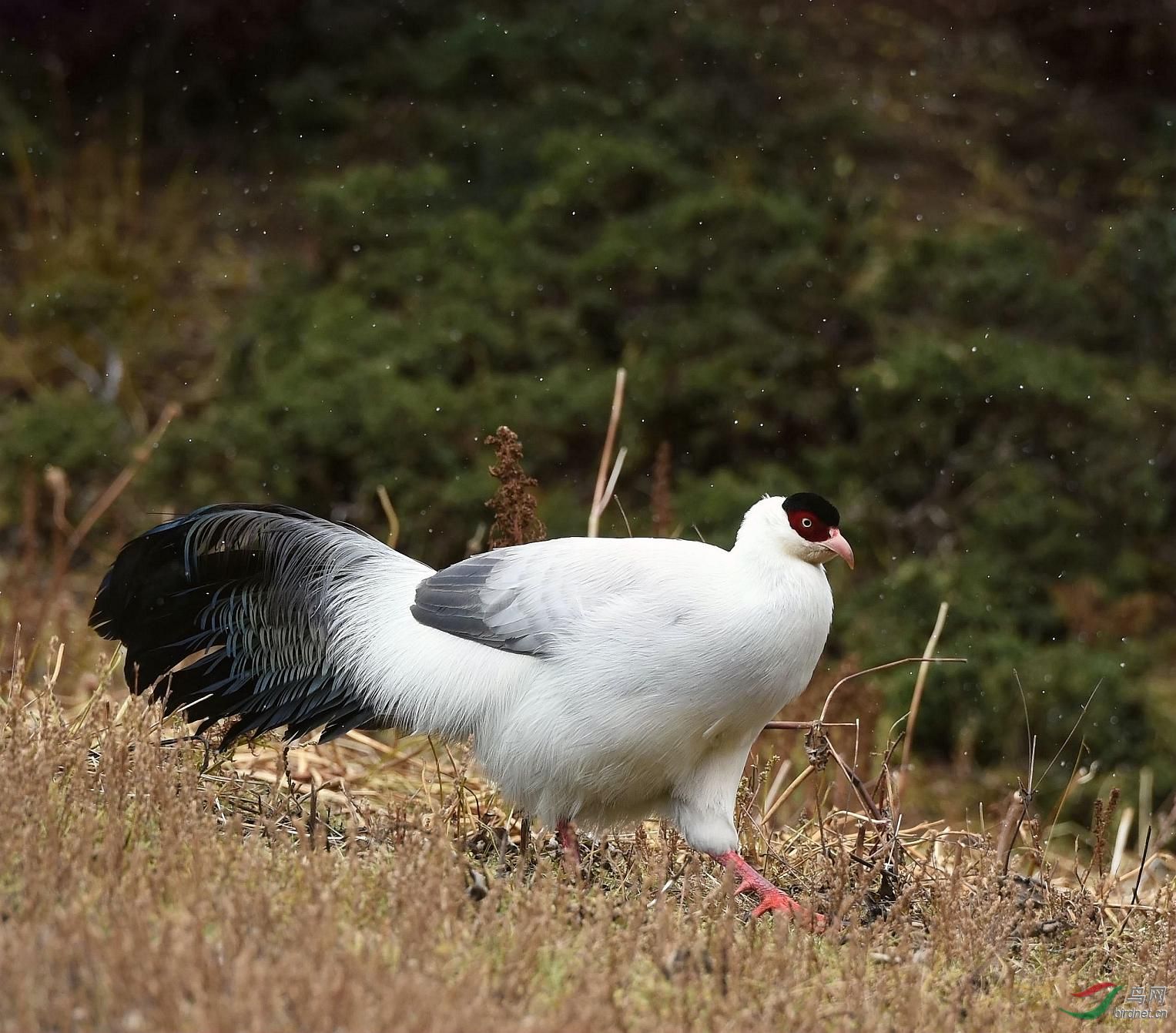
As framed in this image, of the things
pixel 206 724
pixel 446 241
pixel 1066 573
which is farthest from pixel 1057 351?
pixel 206 724

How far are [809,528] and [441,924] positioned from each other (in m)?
1.25

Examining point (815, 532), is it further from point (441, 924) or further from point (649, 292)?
point (649, 292)

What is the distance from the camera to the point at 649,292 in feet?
26.2

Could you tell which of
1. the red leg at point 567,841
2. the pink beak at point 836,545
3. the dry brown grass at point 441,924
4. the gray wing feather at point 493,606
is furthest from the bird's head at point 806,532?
the red leg at point 567,841

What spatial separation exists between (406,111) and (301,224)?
945 millimetres

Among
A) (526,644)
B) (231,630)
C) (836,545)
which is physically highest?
(836,545)

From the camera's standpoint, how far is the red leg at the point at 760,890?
3.40 m

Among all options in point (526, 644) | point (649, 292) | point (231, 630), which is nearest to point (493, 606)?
point (526, 644)

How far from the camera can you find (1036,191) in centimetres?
998

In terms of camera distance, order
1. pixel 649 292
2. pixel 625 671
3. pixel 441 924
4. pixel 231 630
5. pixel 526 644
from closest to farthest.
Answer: pixel 441 924
pixel 625 671
pixel 526 644
pixel 231 630
pixel 649 292

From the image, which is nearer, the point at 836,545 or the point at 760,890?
the point at 836,545

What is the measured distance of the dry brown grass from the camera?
2.31 meters

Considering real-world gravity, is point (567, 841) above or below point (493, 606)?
below

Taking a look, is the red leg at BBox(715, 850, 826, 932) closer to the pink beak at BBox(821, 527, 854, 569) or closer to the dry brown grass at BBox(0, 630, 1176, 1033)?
the dry brown grass at BBox(0, 630, 1176, 1033)
